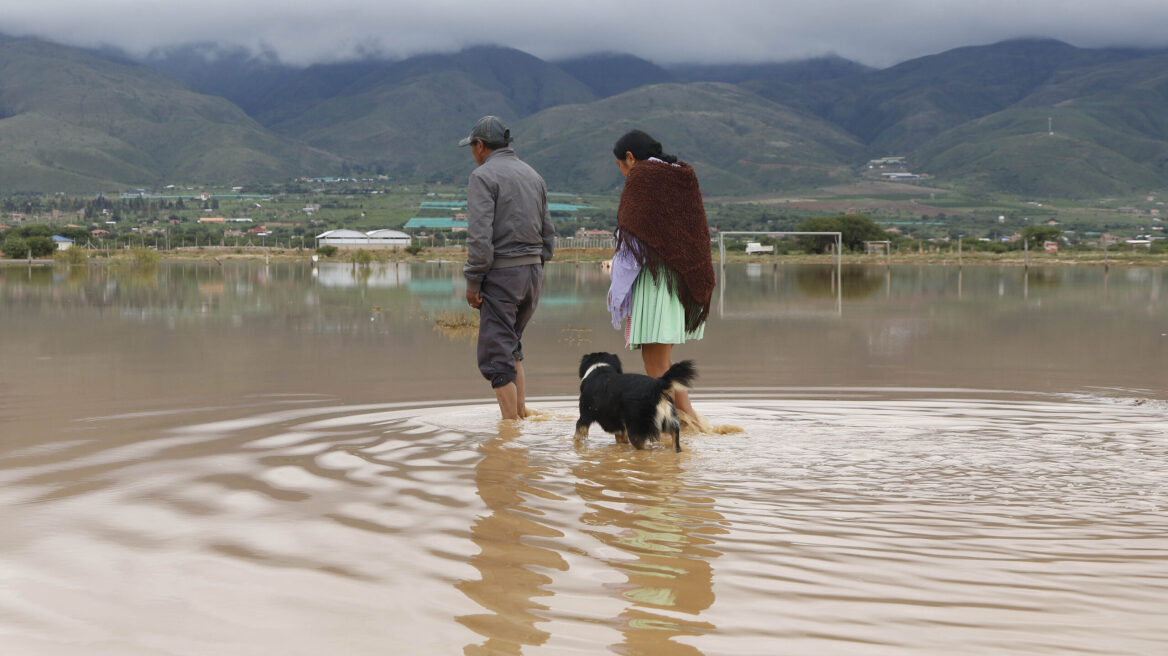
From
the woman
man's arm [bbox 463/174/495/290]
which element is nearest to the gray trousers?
man's arm [bbox 463/174/495/290]

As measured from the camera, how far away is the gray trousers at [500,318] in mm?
7797

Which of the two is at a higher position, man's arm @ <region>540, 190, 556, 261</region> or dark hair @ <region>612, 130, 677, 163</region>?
dark hair @ <region>612, 130, 677, 163</region>

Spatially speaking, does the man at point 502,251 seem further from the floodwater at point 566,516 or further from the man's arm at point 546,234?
the floodwater at point 566,516

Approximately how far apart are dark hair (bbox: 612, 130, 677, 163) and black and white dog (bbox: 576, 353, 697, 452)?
62.3 inches

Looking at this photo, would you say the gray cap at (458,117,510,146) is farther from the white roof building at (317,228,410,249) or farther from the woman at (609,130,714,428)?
the white roof building at (317,228,410,249)

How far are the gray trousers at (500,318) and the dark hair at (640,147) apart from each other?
3.36ft

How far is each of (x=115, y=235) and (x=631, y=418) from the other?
14294 centimetres

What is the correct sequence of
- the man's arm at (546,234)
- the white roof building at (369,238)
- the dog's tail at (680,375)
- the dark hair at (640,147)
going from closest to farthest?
the dog's tail at (680,375), the dark hair at (640,147), the man's arm at (546,234), the white roof building at (369,238)

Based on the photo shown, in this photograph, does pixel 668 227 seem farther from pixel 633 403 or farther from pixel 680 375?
pixel 680 375

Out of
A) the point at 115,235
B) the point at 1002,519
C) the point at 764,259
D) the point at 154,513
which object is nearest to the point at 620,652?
the point at 1002,519

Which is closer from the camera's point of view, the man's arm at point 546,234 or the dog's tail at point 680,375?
the dog's tail at point 680,375

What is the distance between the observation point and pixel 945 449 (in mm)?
6406

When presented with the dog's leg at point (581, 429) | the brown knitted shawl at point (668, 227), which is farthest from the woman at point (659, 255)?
the dog's leg at point (581, 429)

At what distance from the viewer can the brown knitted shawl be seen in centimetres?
770
